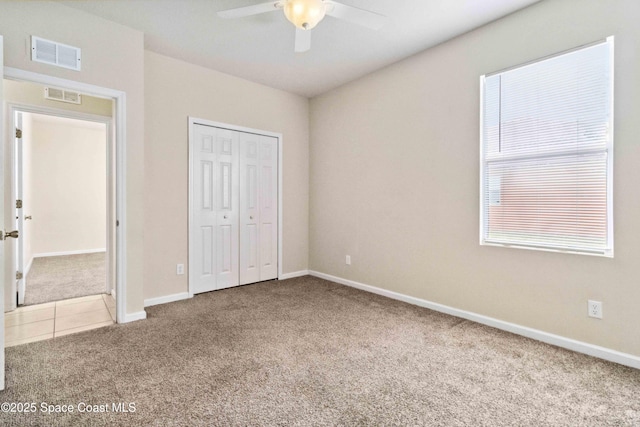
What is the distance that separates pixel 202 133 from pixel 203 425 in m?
3.11

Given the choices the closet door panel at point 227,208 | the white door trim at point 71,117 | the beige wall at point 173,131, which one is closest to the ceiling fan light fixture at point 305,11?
the beige wall at point 173,131

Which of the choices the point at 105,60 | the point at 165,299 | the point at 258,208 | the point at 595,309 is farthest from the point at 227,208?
the point at 595,309

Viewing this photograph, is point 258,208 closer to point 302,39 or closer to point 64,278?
point 302,39

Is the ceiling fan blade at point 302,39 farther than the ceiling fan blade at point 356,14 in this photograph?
Yes

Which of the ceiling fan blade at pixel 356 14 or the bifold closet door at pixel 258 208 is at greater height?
the ceiling fan blade at pixel 356 14

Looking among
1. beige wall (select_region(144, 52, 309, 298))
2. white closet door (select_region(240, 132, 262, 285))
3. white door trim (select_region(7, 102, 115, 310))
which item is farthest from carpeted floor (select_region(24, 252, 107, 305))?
white closet door (select_region(240, 132, 262, 285))

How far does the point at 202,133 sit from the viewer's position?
3.78 metres

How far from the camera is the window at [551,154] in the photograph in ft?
7.38

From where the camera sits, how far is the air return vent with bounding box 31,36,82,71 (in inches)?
96.9

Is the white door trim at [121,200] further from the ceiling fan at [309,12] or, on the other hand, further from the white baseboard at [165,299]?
the ceiling fan at [309,12]

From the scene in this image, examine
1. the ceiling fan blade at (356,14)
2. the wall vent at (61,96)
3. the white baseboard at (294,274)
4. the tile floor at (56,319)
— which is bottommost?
the tile floor at (56,319)

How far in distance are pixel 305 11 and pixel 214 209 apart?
2.57 m

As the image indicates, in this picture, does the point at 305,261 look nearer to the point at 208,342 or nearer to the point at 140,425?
the point at 208,342

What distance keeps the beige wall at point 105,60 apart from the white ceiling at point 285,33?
136 millimetres
